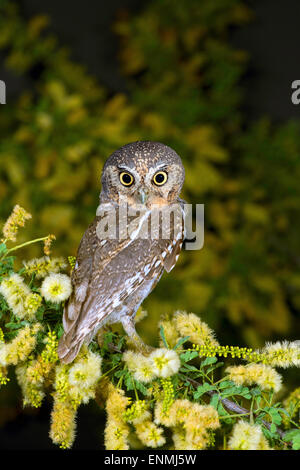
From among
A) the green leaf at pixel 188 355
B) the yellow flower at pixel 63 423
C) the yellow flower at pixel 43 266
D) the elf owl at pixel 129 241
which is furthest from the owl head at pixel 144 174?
the yellow flower at pixel 63 423

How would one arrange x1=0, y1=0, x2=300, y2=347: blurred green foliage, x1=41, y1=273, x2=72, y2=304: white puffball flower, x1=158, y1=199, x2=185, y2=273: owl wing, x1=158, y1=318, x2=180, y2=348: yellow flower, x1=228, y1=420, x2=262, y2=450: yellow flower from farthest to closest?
x1=0, y1=0, x2=300, y2=347: blurred green foliage < x1=158, y1=199, x2=185, y2=273: owl wing < x1=158, y1=318, x2=180, y2=348: yellow flower < x1=41, y1=273, x2=72, y2=304: white puffball flower < x1=228, y1=420, x2=262, y2=450: yellow flower

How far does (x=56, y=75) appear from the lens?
95.8 inches

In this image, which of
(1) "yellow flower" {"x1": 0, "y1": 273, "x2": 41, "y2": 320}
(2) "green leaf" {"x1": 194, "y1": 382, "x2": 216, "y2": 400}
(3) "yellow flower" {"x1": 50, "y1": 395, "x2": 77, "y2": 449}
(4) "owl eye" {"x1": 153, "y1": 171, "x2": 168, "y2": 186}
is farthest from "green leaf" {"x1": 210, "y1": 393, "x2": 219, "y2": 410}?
(4) "owl eye" {"x1": 153, "y1": 171, "x2": 168, "y2": 186}

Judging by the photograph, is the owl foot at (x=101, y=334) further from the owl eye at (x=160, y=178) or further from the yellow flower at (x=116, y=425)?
the owl eye at (x=160, y=178)

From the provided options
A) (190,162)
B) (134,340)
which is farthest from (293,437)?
(190,162)

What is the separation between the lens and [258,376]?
93cm

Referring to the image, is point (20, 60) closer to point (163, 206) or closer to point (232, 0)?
point (232, 0)

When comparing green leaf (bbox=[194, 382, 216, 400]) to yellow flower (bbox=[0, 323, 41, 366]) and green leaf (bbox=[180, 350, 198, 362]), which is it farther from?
yellow flower (bbox=[0, 323, 41, 366])

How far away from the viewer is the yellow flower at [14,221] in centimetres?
98

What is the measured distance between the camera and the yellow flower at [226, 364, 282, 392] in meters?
0.93

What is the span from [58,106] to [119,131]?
280 mm

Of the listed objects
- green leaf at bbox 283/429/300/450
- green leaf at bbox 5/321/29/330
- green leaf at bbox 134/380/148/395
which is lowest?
green leaf at bbox 283/429/300/450

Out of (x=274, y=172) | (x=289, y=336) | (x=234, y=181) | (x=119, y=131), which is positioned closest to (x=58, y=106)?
(x=119, y=131)

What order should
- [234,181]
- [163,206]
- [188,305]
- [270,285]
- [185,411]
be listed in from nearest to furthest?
[185,411] → [163,206] → [188,305] → [270,285] → [234,181]
